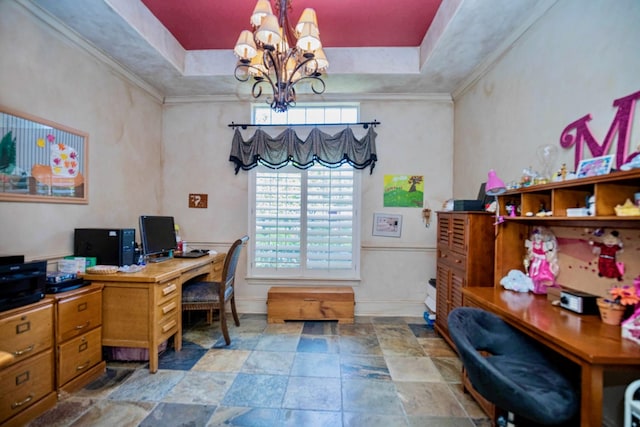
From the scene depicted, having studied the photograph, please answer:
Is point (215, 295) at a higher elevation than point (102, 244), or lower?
lower

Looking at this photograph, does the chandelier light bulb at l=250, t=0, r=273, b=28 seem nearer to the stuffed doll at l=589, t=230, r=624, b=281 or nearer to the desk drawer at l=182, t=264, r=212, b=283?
the desk drawer at l=182, t=264, r=212, b=283

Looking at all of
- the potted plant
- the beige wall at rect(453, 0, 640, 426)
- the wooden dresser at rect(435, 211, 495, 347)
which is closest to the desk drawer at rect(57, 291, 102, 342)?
the wooden dresser at rect(435, 211, 495, 347)

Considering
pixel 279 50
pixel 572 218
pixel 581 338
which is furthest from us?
pixel 279 50

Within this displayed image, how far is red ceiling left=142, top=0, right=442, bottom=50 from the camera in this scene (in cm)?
242

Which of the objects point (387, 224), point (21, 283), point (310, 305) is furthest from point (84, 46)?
point (387, 224)

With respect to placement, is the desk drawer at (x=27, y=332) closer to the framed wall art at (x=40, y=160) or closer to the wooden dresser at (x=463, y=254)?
the framed wall art at (x=40, y=160)

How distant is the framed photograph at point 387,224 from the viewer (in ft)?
11.7

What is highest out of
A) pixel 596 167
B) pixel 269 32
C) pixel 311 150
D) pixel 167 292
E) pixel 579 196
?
pixel 269 32

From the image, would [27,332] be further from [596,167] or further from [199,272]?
[596,167]

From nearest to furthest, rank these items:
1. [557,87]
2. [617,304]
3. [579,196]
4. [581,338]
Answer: [581,338] → [617,304] → [579,196] → [557,87]

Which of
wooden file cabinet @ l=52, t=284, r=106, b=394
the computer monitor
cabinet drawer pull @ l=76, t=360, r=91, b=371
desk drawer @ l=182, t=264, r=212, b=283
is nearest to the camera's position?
wooden file cabinet @ l=52, t=284, r=106, b=394

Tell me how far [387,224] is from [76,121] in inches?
131

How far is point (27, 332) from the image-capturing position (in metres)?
1.72

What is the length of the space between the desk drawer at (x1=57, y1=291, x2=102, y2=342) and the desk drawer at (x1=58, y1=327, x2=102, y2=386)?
6 cm
